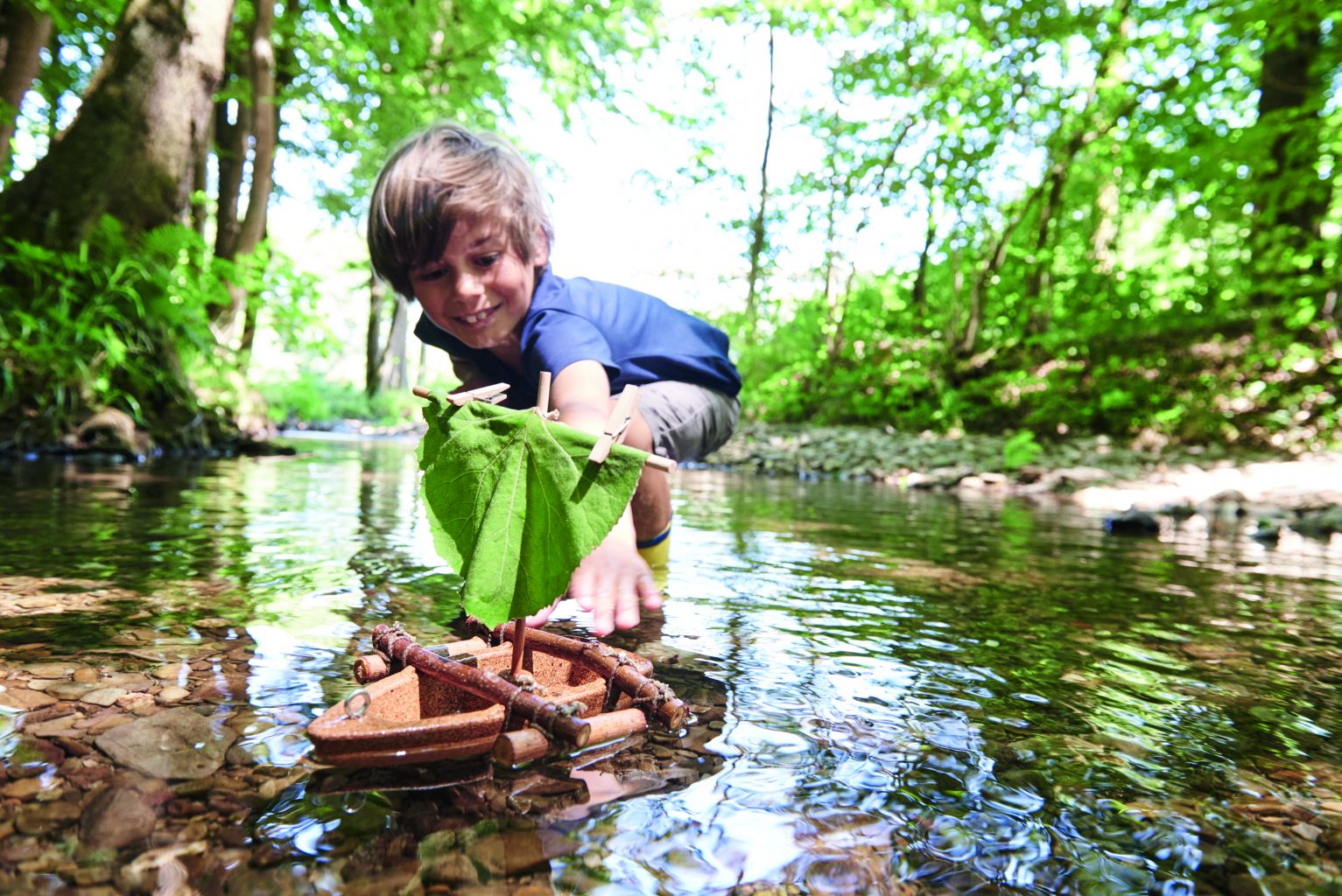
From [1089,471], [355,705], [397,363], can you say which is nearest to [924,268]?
[1089,471]

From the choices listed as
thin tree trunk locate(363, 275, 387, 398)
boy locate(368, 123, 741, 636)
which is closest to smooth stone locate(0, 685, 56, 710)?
boy locate(368, 123, 741, 636)

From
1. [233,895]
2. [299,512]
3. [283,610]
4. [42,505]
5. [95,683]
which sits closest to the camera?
[233,895]

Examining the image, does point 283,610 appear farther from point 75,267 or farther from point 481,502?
point 75,267

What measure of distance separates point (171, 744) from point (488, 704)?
0.48m

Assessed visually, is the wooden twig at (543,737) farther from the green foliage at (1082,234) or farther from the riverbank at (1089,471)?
the green foliage at (1082,234)

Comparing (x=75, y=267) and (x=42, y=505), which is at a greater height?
(x=75, y=267)

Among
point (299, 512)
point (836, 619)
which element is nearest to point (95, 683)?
point (836, 619)

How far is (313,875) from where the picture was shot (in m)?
0.90

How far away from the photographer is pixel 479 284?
2.61 metres

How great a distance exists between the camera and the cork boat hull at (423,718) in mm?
1076

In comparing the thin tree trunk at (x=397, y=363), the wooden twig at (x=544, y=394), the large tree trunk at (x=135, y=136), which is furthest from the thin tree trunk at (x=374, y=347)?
the wooden twig at (x=544, y=394)

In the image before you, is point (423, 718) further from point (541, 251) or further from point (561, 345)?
point (541, 251)

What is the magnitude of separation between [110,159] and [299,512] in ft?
16.2

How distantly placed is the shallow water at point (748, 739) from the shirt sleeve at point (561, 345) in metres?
0.77
